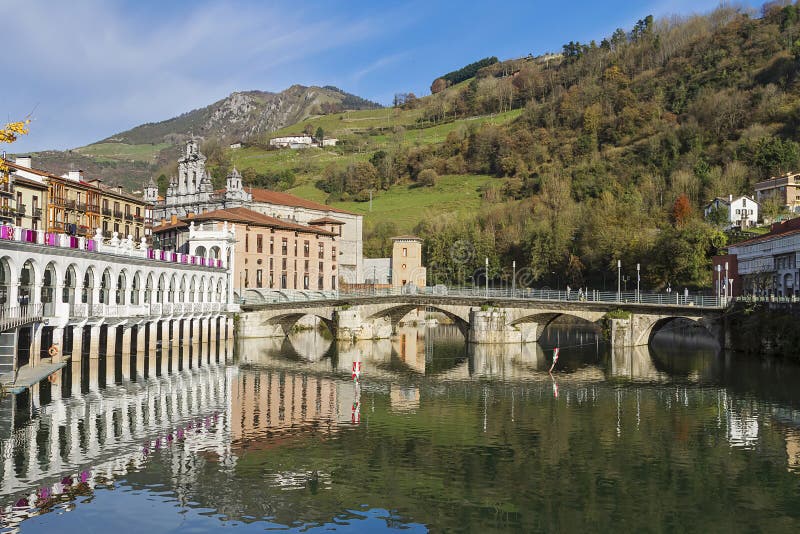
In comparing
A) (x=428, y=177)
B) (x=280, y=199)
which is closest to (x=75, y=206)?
(x=280, y=199)

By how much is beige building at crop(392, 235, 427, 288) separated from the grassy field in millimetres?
21327

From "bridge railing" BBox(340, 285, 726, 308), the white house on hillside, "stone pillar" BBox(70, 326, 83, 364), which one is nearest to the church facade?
"bridge railing" BBox(340, 285, 726, 308)

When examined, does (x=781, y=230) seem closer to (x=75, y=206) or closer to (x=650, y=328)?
(x=650, y=328)

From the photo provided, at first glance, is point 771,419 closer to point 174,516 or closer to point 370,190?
point 174,516

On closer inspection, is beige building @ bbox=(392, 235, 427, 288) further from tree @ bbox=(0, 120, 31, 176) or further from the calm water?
tree @ bbox=(0, 120, 31, 176)

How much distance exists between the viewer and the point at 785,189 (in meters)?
111

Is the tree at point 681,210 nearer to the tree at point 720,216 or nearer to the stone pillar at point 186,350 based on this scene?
the tree at point 720,216

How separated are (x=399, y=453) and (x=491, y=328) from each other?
5286 centimetres

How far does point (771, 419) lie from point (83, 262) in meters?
47.0

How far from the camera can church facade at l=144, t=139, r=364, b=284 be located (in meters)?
114

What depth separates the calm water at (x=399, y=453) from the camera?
74.6 ft

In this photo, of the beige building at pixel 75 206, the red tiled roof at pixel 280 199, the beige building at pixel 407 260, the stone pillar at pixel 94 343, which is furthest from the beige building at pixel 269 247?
the stone pillar at pixel 94 343

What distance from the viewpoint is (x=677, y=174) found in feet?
427

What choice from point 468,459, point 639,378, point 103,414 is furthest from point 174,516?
point 639,378
